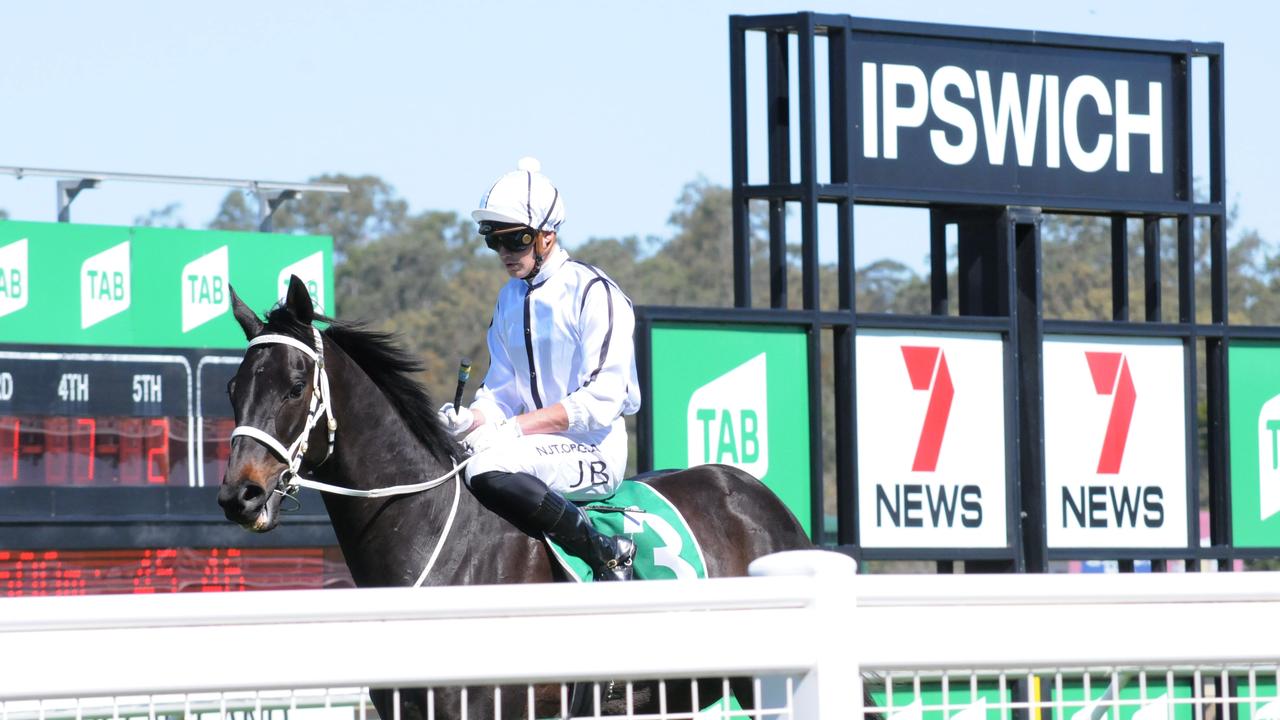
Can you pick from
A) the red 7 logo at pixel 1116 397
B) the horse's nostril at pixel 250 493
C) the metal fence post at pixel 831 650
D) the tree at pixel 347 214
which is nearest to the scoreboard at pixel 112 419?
the red 7 logo at pixel 1116 397

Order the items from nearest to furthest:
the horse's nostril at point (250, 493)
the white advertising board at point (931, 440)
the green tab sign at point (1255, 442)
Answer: the horse's nostril at point (250, 493) → the white advertising board at point (931, 440) → the green tab sign at point (1255, 442)

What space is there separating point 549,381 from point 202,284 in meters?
8.52

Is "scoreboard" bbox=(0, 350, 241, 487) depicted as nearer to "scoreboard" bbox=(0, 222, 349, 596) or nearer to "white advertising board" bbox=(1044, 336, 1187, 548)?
"scoreboard" bbox=(0, 222, 349, 596)

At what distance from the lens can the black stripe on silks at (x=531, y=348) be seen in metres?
5.95

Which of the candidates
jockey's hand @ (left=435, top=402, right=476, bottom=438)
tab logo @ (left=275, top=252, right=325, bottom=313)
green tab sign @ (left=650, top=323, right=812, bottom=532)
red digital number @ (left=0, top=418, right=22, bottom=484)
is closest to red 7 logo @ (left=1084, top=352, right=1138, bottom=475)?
green tab sign @ (left=650, top=323, right=812, bottom=532)

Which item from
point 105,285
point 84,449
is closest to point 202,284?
point 105,285

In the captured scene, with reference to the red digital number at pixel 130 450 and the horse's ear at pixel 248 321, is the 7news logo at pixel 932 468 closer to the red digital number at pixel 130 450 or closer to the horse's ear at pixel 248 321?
the horse's ear at pixel 248 321

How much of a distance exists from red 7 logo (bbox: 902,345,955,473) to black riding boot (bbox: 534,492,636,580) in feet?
10.6

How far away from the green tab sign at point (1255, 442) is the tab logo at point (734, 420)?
104 inches

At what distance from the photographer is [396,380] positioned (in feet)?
19.5

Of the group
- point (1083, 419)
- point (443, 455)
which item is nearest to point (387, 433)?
point (443, 455)

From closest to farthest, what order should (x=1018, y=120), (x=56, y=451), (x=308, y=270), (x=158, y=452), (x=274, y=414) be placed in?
(x=274, y=414) < (x=1018, y=120) < (x=56, y=451) < (x=158, y=452) < (x=308, y=270)

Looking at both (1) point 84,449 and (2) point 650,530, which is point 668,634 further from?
(1) point 84,449

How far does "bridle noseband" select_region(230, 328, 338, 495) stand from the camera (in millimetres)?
5457
